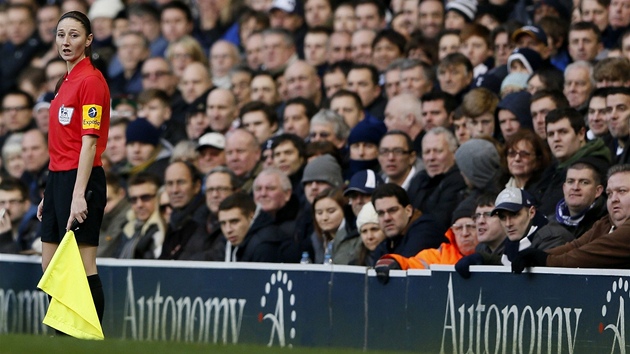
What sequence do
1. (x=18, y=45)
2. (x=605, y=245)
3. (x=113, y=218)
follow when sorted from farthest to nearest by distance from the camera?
(x=18, y=45) → (x=113, y=218) → (x=605, y=245)

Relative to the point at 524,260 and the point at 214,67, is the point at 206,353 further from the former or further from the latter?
the point at 214,67

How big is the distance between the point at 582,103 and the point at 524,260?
3.11 m

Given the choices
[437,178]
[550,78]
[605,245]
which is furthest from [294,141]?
[605,245]

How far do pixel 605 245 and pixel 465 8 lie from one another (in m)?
6.27

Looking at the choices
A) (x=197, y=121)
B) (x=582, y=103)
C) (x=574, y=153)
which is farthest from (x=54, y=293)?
(x=197, y=121)

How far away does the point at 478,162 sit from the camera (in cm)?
1271

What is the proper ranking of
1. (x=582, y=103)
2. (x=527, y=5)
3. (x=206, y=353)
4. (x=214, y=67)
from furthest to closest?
(x=214, y=67)
(x=527, y=5)
(x=582, y=103)
(x=206, y=353)

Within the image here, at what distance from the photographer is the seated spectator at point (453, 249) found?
11984 mm

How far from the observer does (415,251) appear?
40.6ft

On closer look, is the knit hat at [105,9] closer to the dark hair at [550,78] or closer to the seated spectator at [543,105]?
the dark hair at [550,78]

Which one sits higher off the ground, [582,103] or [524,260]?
[582,103]

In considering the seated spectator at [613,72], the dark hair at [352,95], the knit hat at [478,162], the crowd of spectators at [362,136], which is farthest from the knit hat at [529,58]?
the dark hair at [352,95]

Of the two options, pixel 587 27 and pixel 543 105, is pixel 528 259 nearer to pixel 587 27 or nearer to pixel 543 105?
pixel 543 105

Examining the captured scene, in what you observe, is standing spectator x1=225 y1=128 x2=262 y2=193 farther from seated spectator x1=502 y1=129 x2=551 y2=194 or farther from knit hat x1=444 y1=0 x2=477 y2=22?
seated spectator x1=502 y1=129 x2=551 y2=194
